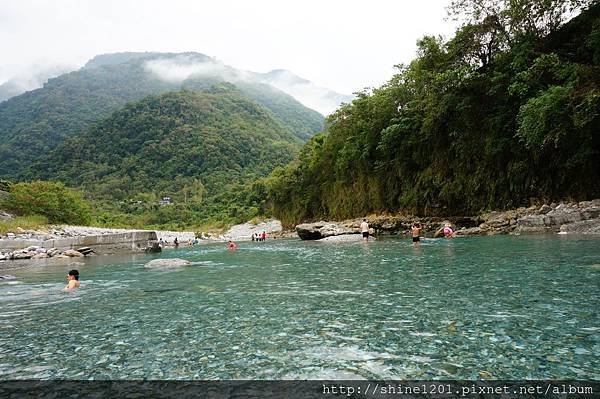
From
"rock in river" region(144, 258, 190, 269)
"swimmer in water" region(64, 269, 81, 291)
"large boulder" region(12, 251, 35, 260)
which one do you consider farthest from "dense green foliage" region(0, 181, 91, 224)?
"swimmer in water" region(64, 269, 81, 291)

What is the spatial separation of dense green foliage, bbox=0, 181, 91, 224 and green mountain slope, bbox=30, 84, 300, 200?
178 feet

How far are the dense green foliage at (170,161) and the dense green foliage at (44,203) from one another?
3336cm

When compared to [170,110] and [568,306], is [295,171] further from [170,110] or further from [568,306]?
[170,110]

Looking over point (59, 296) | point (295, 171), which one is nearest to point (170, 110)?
point (295, 171)

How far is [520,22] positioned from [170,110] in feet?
421

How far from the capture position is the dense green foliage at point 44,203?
46719 millimetres

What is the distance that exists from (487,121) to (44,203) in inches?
2029

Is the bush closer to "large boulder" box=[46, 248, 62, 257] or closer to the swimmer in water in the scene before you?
"large boulder" box=[46, 248, 62, 257]

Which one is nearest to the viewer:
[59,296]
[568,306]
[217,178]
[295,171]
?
[568,306]

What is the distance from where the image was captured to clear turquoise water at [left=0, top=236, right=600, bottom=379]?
178 inches

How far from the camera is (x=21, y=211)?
46719 millimetres

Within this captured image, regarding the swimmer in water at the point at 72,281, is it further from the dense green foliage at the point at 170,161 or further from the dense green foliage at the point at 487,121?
the dense green foliage at the point at 170,161

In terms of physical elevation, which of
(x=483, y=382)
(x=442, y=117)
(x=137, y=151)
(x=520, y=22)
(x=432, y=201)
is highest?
(x=137, y=151)

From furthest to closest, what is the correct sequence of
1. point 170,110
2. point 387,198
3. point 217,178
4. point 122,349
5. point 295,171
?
point 170,110 < point 217,178 < point 295,171 < point 387,198 < point 122,349
